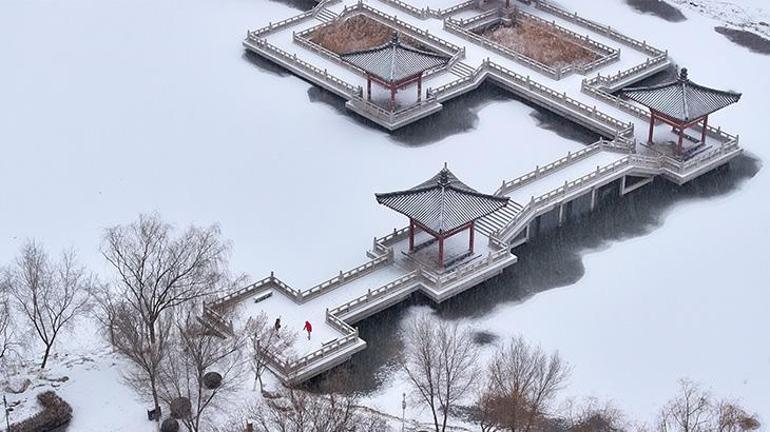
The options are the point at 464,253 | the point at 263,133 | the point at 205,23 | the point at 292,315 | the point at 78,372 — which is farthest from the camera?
the point at 205,23

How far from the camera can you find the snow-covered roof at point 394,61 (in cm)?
7844

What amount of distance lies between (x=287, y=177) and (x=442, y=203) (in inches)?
496

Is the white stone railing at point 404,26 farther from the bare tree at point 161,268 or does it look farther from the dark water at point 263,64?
the bare tree at point 161,268

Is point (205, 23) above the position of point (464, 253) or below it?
above

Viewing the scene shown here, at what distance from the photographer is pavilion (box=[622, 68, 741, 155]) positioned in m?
74.2

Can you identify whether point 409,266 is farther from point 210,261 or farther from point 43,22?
point 43,22

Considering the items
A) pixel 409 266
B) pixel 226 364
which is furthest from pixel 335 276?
pixel 226 364

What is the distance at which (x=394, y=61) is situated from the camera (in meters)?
78.6

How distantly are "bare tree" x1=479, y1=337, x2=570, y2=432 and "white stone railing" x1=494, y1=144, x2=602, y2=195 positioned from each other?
1549cm

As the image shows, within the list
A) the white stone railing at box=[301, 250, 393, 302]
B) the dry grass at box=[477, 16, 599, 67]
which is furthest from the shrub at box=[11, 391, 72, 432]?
the dry grass at box=[477, 16, 599, 67]

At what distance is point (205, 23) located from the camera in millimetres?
90938

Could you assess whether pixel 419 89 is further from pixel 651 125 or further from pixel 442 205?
pixel 442 205

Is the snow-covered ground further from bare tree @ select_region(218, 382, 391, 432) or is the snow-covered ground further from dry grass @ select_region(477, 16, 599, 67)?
dry grass @ select_region(477, 16, 599, 67)

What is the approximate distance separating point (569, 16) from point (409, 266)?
104 ft
